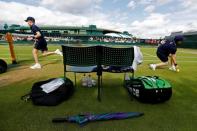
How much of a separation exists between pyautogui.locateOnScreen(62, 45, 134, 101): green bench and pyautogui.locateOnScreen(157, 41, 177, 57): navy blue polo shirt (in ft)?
16.3

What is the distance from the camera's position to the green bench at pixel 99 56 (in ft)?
18.2

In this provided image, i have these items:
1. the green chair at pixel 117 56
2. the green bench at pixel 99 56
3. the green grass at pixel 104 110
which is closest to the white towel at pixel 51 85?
the green grass at pixel 104 110

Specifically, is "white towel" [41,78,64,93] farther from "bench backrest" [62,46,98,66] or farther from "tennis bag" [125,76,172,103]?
"tennis bag" [125,76,172,103]

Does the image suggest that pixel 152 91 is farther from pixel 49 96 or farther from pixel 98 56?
pixel 49 96

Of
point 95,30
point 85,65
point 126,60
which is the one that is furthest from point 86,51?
point 95,30

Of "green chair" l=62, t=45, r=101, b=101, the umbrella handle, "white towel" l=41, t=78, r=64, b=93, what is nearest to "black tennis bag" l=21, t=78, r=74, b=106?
"white towel" l=41, t=78, r=64, b=93

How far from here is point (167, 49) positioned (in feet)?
33.6

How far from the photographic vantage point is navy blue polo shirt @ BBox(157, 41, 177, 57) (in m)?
10.1

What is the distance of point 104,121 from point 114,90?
2.23 meters

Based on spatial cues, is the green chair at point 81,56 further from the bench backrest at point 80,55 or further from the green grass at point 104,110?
the green grass at point 104,110

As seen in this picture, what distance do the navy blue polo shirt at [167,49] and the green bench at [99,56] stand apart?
4973 mm

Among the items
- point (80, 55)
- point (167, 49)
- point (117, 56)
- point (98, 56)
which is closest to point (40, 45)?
point (80, 55)

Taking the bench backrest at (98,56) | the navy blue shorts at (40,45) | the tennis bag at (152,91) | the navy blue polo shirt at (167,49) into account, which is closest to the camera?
the tennis bag at (152,91)

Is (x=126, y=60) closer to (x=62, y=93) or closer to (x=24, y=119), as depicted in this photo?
(x=62, y=93)
